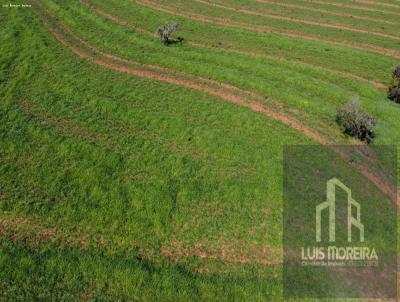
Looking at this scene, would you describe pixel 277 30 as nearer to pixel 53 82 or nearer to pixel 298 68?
pixel 298 68

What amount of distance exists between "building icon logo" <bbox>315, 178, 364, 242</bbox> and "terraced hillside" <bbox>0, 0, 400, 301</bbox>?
2514mm

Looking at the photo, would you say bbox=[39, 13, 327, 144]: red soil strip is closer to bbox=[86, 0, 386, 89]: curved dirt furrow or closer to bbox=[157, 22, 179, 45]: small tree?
bbox=[157, 22, 179, 45]: small tree

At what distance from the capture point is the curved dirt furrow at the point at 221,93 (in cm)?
2338

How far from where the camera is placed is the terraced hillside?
54.0 feet

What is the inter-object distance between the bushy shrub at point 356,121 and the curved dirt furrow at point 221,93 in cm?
239

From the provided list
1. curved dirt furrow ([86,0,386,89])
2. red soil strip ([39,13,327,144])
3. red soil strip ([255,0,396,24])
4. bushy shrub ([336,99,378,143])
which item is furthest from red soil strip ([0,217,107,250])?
red soil strip ([255,0,396,24])

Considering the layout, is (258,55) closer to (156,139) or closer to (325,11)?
(156,139)

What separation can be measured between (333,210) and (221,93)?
13869mm

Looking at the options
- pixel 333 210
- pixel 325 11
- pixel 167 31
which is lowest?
pixel 333 210

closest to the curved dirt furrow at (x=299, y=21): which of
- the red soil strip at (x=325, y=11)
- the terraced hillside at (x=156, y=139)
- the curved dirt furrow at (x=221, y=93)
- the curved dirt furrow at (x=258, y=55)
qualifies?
the terraced hillside at (x=156, y=139)

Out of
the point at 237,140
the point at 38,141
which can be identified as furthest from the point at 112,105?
the point at 237,140

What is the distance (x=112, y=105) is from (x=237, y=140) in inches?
409

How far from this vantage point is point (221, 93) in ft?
94.7

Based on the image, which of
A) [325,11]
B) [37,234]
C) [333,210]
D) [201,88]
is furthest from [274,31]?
[37,234]
